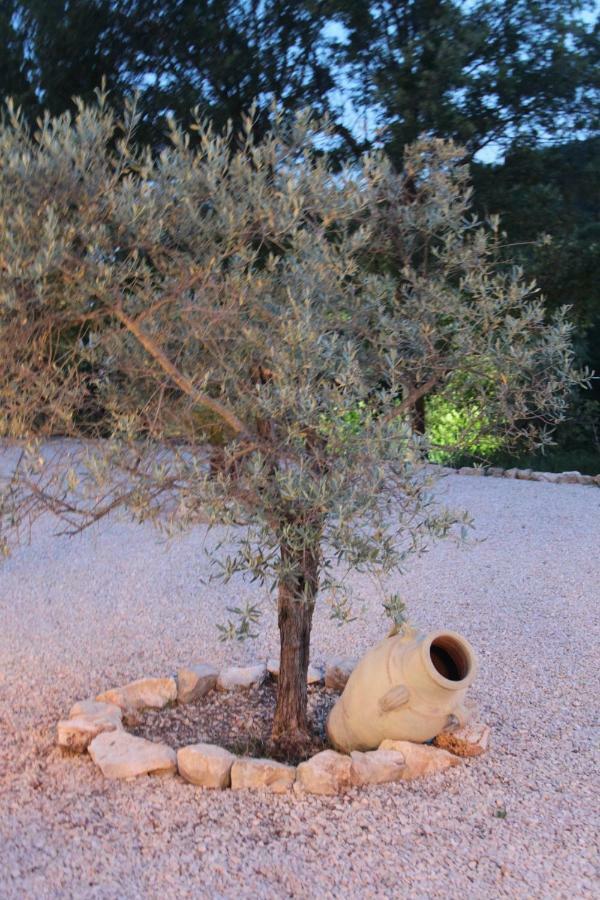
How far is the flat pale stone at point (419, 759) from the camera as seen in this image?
3.59m

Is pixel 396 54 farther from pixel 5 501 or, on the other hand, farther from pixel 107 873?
pixel 107 873

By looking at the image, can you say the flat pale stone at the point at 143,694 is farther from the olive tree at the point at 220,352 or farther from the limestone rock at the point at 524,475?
the limestone rock at the point at 524,475

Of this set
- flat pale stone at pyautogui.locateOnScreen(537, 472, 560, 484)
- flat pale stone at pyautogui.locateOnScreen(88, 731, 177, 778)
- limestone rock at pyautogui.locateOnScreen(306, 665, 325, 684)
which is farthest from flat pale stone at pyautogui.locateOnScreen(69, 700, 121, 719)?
flat pale stone at pyautogui.locateOnScreen(537, 472, 560, 484)

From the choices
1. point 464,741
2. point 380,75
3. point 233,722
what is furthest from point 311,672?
point 380,75

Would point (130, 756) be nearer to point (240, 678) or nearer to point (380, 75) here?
point (240, 678)

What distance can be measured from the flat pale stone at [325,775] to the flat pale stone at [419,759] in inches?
8.5

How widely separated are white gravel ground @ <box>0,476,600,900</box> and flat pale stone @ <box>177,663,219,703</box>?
54 cm

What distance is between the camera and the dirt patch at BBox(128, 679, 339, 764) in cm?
401

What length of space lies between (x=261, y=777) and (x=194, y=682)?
112 centimetres

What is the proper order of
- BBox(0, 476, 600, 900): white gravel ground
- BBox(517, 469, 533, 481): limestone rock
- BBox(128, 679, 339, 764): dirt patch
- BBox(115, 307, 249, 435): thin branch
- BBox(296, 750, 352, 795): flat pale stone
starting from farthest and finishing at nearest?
BBox(517, 469, 533, 481): limestone rock
BBox(128, 679, 339, 764): dirt patch
BBox(296, 750, 352, 795): flat pale stone
BBox(115, 307, 249, 435): thin branch
BBox(0, 476, 600, 900): white gravel ground

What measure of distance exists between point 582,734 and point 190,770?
1885 mm

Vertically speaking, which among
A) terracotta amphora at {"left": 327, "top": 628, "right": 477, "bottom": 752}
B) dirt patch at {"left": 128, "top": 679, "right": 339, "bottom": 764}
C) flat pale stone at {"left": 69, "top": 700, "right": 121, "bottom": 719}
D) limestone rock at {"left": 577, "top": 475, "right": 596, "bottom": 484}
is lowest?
limestone rock at {"left": 577, "top": 475, "right": 596, "bottom": 484}

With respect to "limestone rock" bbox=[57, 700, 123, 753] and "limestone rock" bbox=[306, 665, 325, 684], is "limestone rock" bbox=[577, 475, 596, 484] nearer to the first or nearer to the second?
"limestone rock" bbox=[306, 665, 325, 684]

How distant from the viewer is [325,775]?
345cm
